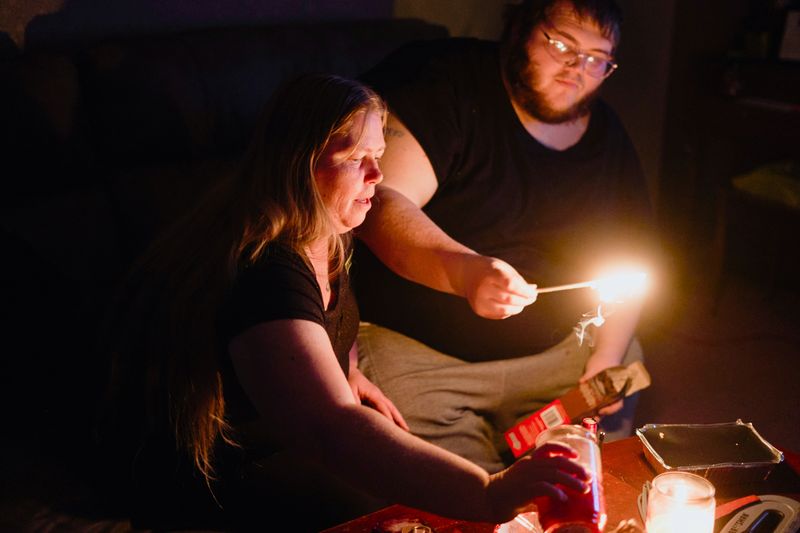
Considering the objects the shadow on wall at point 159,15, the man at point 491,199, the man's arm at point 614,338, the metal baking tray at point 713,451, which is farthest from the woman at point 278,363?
the shadow on wall at point 159,15

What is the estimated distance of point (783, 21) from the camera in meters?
3.31

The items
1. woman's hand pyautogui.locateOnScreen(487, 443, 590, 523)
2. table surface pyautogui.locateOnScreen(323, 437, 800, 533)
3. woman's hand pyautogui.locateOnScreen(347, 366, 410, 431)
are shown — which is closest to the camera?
woman's hand pyautogui.locateOnScreen(487, 443, 590, 523)

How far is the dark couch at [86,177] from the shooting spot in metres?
1.57

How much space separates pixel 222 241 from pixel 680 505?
2.83ft

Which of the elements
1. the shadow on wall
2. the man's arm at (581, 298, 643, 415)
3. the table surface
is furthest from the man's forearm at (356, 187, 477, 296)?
the shadow on wall

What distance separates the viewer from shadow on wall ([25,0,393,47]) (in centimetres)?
221

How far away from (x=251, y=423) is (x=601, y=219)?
1234 mm

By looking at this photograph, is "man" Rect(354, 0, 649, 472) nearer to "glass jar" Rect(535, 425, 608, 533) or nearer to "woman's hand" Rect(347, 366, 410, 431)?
"woman's hand" Rect(347, 366, 410, 431)

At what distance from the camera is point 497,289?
1423 mm

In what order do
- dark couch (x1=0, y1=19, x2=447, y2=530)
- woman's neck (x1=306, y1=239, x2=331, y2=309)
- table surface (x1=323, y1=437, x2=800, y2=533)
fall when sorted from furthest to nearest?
dark couch (x1=0, y1=19, x2=447, y2=530) → woman's neck (x1=306, y1=239, x2=331, y2=309) → table surface (x1=323, y1=437, x2=800, y2=533)

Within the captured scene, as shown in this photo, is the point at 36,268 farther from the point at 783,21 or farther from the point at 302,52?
the point at 783,21

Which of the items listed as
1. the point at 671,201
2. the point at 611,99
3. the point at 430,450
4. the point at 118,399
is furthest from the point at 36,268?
the point at 671,201

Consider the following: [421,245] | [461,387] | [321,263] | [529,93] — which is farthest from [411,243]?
[529,93]

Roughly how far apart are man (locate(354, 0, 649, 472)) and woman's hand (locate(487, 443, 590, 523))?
924mm
